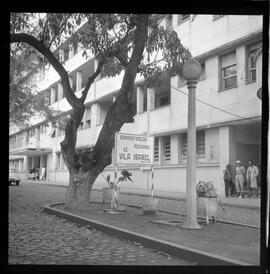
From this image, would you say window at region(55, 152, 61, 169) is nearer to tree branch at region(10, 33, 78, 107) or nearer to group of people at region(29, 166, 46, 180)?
group of people at region(29, 166, 46, 180)

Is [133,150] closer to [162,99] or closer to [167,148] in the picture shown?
[162,99]

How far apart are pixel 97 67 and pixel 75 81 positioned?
118 cm

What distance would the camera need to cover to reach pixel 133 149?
10312mm


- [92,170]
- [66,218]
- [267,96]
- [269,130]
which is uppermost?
[267,96]

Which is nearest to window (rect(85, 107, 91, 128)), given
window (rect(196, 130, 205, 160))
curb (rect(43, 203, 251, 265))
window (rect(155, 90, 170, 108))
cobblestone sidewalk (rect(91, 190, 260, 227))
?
cobblestone sidewalk (rect(91, 190, 260, 227))

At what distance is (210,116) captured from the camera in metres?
16.7

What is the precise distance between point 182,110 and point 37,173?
688 centimetres

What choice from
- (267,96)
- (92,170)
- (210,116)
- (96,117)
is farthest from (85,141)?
(267,96)

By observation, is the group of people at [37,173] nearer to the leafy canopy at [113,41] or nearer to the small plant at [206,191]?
the leafy canopy at [113,41]

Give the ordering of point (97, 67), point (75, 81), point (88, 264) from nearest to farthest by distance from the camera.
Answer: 1. point (88, 264)
2. point (97, 67)
3. point (75, 81)

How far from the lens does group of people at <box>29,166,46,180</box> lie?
1302cm

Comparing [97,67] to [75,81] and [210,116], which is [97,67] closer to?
[75,81]

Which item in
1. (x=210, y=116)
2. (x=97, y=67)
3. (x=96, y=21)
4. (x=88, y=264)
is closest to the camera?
(x=88, y=264)

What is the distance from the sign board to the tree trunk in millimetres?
1245
